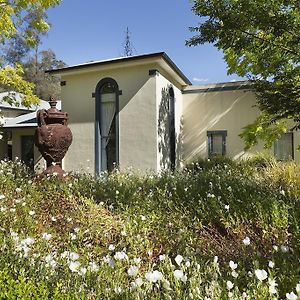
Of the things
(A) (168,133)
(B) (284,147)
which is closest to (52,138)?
(A) (168,133)

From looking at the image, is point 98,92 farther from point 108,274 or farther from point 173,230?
point 108,274

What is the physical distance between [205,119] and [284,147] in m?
3.51

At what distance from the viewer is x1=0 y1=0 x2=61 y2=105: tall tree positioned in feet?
27.5

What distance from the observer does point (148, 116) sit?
10891 mm

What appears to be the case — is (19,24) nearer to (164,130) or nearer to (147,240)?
(164,130)

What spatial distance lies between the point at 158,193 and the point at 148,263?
2332 millimetres

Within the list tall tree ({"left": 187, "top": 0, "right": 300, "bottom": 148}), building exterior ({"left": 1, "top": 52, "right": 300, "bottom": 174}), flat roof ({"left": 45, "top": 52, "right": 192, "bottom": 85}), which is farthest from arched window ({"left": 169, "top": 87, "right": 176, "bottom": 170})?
tall tree ({"left": 187, "top": 0, "right": 300, "bottom": 148})

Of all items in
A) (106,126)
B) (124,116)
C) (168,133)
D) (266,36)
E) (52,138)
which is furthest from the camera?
(168,133)

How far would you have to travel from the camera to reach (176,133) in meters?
13.0

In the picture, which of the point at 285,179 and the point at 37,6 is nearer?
the point at 285,179

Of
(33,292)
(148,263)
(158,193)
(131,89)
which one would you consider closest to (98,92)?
(131,89)

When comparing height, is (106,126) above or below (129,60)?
below

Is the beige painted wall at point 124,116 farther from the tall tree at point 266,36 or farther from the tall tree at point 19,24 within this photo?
the tall tree at point 266,36

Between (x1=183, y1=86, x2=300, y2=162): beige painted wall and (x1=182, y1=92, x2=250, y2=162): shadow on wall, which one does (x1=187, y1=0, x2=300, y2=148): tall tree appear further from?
(x1=182, y1=92, x2=250, y2=162): shadow on wall
